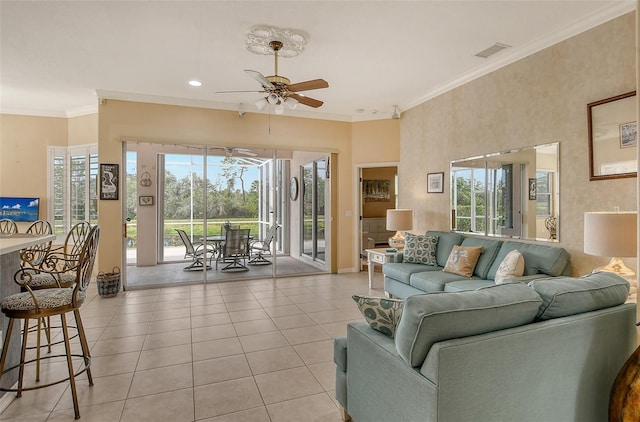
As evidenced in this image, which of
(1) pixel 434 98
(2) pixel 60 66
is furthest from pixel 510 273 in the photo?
(2) pixel 60 66

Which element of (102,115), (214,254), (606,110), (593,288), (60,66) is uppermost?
(60,66)

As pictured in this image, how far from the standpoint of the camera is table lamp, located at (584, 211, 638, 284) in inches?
105

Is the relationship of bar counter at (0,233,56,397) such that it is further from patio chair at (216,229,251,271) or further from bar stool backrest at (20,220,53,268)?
patio chair at (216,229,251,271)

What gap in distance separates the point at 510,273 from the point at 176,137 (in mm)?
5158

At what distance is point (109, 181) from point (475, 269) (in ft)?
17.7

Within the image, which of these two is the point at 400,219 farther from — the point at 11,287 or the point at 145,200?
the point at 145,200

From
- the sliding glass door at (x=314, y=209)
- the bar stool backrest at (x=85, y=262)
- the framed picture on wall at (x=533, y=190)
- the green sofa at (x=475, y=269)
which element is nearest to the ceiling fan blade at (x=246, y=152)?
the sliding glass door at (x=314, y=209)

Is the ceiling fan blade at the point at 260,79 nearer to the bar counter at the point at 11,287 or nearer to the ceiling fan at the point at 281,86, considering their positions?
the ceiling fan at the point at 281,86

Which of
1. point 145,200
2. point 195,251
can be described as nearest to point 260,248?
point 195,251

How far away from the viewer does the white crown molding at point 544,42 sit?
124 inches

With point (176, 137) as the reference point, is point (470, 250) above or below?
below

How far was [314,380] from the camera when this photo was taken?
2.69m

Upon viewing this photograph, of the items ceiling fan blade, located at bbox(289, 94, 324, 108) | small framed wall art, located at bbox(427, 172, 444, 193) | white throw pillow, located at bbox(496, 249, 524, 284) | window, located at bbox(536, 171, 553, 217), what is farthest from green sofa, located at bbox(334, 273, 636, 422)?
small framed wall art, located at bbox(427, 172, 444, 193)

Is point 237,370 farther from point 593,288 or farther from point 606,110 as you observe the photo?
point 606,110
